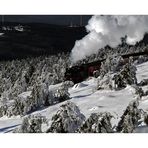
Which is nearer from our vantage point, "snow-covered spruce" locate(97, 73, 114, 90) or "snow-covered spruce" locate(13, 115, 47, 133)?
"snow-covered spruce" locate(13, 115, 47, 133)

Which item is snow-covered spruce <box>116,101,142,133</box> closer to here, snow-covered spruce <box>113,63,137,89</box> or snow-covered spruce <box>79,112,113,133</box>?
snow-covered spruce <box>79,112,113,133</box>

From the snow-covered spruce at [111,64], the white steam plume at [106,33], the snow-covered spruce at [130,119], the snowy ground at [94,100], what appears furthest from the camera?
the snow-covered spruce at [111,64]

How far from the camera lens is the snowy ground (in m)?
11.6

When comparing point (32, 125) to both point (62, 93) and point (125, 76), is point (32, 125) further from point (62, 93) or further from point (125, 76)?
point (125, 76)

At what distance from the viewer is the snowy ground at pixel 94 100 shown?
11594mm

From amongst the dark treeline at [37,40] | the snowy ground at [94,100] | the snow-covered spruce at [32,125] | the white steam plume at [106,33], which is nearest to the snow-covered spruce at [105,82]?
the snowy ground at [94,100]

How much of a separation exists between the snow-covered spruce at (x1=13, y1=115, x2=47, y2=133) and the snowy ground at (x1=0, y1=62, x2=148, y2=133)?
0.09 m

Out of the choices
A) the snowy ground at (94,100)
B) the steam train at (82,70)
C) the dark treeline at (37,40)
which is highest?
the dark treeline at (37,40)

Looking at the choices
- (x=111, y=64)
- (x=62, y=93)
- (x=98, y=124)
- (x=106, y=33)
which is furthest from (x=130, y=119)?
(x=106, y=33)

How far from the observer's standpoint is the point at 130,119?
1143 centimetres

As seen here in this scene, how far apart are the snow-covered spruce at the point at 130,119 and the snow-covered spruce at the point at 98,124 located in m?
0.19

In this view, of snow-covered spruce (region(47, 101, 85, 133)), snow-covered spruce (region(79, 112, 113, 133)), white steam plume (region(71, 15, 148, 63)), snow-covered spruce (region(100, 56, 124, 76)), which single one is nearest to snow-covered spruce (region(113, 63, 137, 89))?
snow-covered spruce (region(100, 56, 124, 76))

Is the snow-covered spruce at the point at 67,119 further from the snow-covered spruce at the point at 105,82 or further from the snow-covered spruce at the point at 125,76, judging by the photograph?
the snow-covered spruce at the point at 125,76
